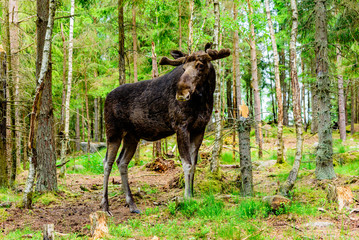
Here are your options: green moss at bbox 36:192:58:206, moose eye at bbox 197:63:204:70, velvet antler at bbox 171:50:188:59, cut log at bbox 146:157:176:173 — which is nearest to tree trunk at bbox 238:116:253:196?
moose eye at bbox 197:63:204:70

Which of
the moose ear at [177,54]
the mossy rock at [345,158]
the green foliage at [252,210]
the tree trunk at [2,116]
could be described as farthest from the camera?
the mossy rock at [345,158]

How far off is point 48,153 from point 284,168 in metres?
7.31

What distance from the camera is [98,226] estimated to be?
3920 mm

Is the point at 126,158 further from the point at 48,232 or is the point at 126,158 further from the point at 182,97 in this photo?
the point at 48,232

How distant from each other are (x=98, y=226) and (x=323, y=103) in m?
5.40

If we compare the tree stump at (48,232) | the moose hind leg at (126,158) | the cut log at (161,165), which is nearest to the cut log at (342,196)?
the moose hind leg at (126,158)

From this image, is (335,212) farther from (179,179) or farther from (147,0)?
(147,0)

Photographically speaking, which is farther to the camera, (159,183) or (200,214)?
(159,183)

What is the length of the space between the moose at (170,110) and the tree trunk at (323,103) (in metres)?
2.75

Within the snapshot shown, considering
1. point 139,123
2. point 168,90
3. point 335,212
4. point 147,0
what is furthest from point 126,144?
point 147,0

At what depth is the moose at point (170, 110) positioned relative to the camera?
195 inches

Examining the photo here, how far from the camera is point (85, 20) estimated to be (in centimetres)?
1694

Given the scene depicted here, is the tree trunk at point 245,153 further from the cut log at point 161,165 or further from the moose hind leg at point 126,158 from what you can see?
the cut log at point 161,165

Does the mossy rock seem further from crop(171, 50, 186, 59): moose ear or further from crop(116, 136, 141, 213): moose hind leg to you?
crop(116, 136, 141, 213): moose hind leg
